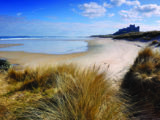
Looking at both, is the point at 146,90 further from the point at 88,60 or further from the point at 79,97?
the point at 88,60

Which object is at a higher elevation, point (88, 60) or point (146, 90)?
point (88, 60)

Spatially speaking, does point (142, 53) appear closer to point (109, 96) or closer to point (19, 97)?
point (109, 96)

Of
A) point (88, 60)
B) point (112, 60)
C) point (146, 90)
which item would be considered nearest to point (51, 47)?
point (88, 60)

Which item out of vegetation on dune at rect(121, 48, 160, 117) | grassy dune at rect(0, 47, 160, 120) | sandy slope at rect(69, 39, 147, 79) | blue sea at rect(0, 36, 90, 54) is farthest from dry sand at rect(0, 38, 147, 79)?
blue sea at rect(0, 36, 90, 54)

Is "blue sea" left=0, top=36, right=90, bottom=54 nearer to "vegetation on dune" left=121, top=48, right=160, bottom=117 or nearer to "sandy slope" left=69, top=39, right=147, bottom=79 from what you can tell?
"sandy slope" left=69, top=39, right=147, bottom=79

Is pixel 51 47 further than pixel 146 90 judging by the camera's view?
Yes

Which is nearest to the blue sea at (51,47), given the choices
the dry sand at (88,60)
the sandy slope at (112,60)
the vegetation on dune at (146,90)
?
the dry sand at (88,60)

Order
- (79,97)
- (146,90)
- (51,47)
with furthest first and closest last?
1. (51,47)
2. (146,90)
3. (79,97)

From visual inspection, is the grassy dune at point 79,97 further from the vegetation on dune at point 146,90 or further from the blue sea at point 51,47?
the blue sea at point 51,47

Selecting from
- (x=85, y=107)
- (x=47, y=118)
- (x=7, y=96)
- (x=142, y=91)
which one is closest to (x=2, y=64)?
(x=7, y=96)

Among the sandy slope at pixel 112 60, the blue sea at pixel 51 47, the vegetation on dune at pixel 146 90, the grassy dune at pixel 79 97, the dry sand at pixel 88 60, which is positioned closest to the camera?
the grassy dune at pixel 79 97

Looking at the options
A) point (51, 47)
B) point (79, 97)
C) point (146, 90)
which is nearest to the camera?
point (79, 97)

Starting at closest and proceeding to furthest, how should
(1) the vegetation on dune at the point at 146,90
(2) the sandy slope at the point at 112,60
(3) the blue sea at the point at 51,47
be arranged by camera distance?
1. (1) the vegetation on dune at the point at 146,90
2. (2) the sandy slope at the point at 112,60
3. (3) the blue sea at the point at 51,47

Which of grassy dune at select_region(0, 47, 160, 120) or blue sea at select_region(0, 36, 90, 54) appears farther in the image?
blue sea at select_region(0, 36, 90, 54)
